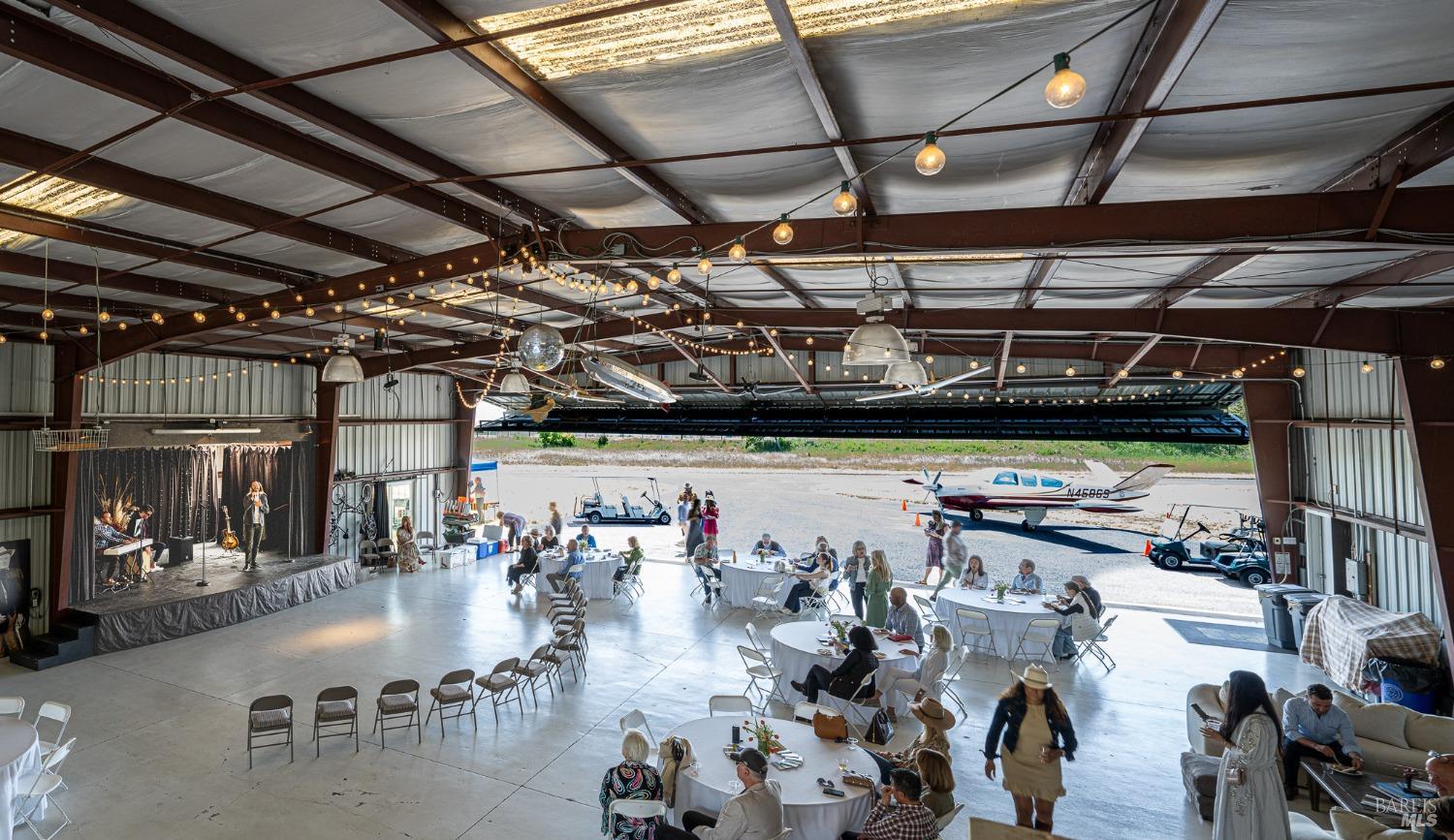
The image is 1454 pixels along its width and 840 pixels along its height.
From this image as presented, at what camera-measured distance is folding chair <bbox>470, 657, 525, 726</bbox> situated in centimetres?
724

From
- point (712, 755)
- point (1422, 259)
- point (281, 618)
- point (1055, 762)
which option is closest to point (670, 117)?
point (712, 755)

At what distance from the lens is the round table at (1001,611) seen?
898 cm

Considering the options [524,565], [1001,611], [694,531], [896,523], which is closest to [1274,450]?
[1001,611]

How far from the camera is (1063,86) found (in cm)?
226

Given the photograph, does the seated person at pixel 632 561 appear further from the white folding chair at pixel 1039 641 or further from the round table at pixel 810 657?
the white folding chair at pixel 1039 641

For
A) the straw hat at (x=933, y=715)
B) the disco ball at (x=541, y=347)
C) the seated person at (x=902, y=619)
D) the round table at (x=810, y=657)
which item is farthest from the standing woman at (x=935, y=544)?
the disco ball at (x=541, y=347)

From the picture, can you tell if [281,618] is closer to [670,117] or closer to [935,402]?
[670,117]

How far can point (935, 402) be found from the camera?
50.8 feet

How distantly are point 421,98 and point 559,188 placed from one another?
5.21 feet

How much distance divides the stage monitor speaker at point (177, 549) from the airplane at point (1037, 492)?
2014cm

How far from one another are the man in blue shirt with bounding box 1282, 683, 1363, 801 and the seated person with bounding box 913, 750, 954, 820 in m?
3.45

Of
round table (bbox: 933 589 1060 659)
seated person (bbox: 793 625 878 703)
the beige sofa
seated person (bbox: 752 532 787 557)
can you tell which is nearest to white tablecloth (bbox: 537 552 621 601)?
seated person (bbox: 752 532 787 557)

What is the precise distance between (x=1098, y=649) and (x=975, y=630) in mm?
1741

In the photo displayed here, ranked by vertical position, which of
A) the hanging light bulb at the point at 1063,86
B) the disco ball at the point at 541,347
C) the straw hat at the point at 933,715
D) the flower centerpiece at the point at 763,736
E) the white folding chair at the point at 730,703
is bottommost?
the white folding chair at the point at 730,703
